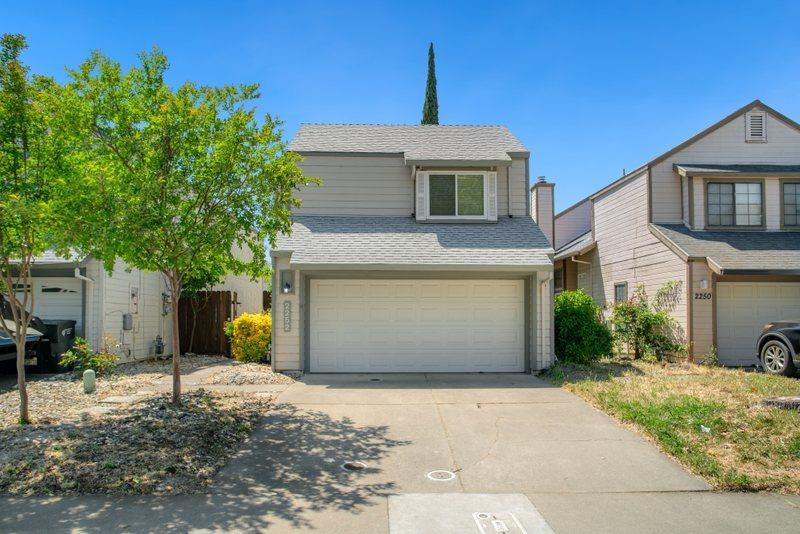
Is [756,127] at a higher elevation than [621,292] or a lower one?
higher

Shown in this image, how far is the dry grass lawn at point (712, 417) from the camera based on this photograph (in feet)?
18.5

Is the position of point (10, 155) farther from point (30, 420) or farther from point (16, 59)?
point (30, 420)

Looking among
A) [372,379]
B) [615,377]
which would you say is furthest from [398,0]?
[615,377]

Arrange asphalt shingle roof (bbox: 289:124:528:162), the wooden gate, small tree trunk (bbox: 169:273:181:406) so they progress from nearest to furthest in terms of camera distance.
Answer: small tree trunk (bbox: 169:273:181:406), asphalt shingle roof (bbox: 289:124:528:162), the wooden gate

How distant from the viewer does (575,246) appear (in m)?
20.5

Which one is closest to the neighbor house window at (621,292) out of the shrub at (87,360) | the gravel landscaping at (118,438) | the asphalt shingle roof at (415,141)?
the asphalt shingle roof at (415,141)

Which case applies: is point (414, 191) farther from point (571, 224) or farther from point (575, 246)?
point (571, 224)

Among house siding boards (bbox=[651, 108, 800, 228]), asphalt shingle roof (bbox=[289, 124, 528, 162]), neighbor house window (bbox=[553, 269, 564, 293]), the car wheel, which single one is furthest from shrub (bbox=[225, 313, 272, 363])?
neighbor house window (bbox=[553, 269, 564, 293])

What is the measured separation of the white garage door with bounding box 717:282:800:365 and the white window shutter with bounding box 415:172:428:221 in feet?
24.6

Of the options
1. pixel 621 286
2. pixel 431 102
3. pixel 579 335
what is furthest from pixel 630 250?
pixel 431 102

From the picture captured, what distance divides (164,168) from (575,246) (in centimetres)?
1648

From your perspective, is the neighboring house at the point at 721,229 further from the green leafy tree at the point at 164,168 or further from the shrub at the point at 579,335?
the green leafy tree at the point at 164,168

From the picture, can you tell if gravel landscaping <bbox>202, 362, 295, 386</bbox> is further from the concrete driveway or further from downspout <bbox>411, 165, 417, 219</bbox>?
downspout <bbox>411, 165, 417, 219</bbox>

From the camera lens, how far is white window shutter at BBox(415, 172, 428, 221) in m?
13.4
